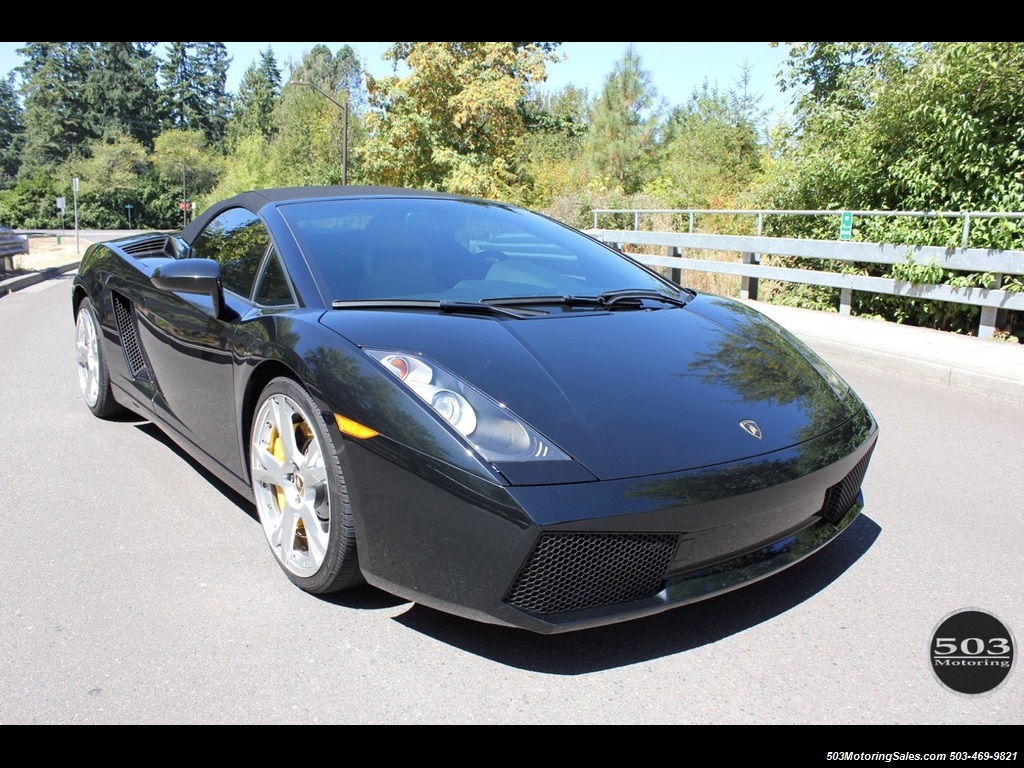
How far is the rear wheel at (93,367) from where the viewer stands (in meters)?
4.86

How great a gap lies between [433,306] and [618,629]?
1241 mm

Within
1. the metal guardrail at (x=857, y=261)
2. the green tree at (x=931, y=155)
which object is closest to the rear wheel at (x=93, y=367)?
the metal guardrail at (x=857, y=261)

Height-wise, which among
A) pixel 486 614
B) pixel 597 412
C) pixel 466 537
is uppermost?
pixel 597 412

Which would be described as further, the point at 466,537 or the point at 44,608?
the point at 44,608

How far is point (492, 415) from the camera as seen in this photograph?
2377mm

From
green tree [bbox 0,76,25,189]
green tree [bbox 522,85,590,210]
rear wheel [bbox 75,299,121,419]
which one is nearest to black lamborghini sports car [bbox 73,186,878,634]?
rear wheel [bbox 75,299,121,419]

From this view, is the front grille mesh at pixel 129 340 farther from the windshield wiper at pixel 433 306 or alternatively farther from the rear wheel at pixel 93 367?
the windshield wiper at pixel 433 306

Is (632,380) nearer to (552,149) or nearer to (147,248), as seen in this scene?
(147,248)

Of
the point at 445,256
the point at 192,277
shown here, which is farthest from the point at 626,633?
the point at 192,277
